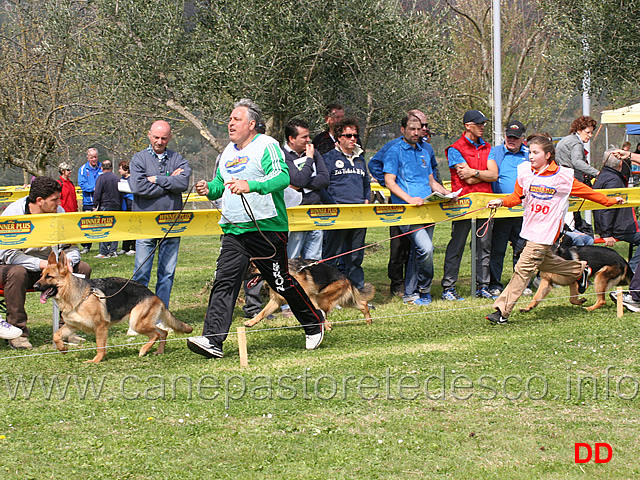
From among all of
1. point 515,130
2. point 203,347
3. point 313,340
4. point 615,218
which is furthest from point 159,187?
point 615,218

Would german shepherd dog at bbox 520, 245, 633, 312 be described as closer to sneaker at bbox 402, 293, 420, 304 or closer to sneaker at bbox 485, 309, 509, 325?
sneaker at bbox 485, 309, 509, 325

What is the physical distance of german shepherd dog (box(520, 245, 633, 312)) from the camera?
8055 millimetres

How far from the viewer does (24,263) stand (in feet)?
23.7

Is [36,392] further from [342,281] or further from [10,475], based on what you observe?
[342,281]

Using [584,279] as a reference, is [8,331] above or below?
above

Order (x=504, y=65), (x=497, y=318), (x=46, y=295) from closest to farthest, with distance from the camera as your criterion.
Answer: (x=46, y=295), (x=497, y=318), (x=504, y=65)

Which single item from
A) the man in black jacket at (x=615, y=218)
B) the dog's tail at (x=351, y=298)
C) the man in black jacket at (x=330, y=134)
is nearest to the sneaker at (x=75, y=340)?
the dog's tail at (x=351, y=298)

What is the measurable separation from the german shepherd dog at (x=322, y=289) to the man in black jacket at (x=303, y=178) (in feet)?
1.70

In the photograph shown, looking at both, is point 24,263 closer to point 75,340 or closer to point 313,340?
point 75,340

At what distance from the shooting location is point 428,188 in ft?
29.6

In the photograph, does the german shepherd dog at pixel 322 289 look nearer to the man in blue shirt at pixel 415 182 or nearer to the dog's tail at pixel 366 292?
the dog's tail at pixel 366 292

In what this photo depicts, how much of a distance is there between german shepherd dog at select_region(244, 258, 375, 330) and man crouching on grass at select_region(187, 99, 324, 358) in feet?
4.48

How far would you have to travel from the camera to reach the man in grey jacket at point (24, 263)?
7.05 m

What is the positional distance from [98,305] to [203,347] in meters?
1.14
